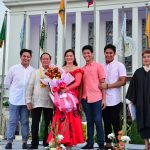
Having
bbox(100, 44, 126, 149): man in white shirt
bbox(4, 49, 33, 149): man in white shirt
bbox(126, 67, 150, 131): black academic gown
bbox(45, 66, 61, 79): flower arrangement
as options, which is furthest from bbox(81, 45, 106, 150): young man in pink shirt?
bbox(4, 49, 33, 149): man in white shirt

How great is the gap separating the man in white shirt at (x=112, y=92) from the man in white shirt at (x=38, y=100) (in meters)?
1.02

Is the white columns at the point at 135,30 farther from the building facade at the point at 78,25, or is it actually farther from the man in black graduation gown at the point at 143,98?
the man in black graduation gown at the point at 143,98

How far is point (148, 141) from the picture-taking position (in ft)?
18.6

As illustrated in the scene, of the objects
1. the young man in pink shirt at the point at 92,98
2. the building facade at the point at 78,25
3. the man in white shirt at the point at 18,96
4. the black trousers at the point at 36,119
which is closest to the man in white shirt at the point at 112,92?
the young man in pink shirt at the point at 92,98

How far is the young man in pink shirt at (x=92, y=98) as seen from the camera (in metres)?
6.00

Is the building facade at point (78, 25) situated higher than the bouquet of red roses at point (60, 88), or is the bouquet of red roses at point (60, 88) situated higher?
the building facade at point (78, 25)

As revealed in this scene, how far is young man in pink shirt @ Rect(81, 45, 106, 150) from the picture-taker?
6.00 meters

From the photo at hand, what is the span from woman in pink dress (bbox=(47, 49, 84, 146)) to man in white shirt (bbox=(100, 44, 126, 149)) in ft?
1.67

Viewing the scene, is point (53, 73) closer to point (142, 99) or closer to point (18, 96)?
point (18, 96)

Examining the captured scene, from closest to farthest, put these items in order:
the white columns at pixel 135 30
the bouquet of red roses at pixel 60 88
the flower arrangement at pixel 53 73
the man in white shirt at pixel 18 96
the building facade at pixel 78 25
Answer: the bouquet of red roses at pixel 60 88 → the flower arrangement at pixel 53 73 → the man in white shirt at pixel 18 96 → the white columns at pixel 135 30 → the building facade at pixel 78 25

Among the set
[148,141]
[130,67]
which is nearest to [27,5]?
[130,67]

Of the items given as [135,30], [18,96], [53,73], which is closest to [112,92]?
[53,73]

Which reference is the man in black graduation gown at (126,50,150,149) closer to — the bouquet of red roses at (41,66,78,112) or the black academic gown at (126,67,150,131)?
the black academic gown at (126,67,150,131)

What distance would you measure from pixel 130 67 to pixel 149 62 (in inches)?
758
